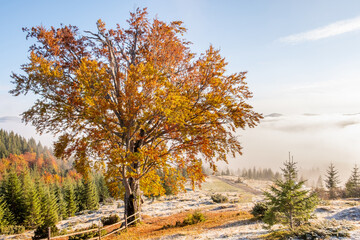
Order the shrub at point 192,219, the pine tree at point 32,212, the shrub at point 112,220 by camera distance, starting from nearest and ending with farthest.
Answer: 1. the shrub at point 112,220
2. the shrub at point 192,219
3. the pine tree at point 32,212

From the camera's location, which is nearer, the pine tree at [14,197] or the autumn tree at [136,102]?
the autumn tree at [136,102]

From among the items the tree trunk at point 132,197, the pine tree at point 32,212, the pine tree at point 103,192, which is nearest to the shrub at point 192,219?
the tree trunk at point 132,197

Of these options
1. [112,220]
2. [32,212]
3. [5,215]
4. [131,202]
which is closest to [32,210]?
[32,212]

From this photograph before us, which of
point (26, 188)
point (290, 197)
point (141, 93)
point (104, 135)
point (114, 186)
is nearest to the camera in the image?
A: point (141, 93)

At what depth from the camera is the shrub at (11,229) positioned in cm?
2967

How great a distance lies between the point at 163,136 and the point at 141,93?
3.66m

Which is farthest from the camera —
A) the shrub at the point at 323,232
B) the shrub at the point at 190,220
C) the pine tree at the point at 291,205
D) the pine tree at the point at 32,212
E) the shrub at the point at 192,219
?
the pine tree at the point at 32,212

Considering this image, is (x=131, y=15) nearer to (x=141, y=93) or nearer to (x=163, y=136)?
(x=141, y=93)

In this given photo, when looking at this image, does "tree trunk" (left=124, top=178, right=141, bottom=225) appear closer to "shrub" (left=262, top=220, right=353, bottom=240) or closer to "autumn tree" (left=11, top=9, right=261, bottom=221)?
"autumn tree" (left=11, top=9, right=261, bottom=221)

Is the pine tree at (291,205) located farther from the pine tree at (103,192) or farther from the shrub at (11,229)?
the pine tree at (103,192)

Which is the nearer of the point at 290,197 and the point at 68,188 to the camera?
the point at 290,197

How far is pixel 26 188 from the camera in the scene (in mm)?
37500

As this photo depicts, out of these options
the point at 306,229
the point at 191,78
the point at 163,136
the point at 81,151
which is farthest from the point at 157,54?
the point at 306,229

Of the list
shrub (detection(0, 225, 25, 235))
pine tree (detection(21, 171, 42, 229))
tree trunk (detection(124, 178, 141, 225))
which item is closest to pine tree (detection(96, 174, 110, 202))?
pine tree (detection(21, 171, 42, 229))
